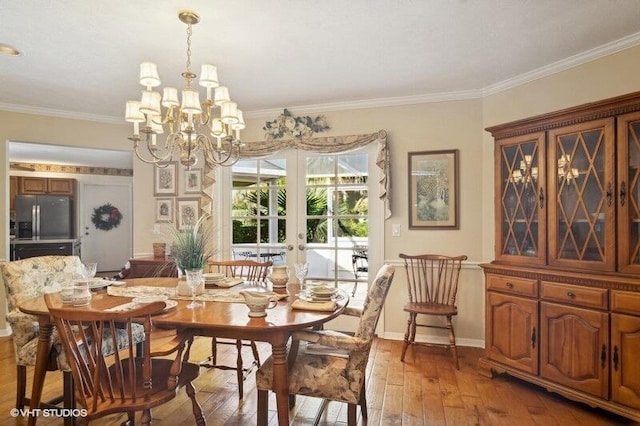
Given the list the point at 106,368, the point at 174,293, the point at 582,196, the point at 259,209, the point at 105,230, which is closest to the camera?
the point at 106,368

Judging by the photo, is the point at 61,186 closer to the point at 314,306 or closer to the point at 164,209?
the point at 164,209

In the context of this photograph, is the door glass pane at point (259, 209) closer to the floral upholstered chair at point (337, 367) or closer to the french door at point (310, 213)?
the french door at point (310, 213)

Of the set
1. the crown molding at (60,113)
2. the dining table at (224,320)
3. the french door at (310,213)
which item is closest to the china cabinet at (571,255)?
the french door at (310,213)

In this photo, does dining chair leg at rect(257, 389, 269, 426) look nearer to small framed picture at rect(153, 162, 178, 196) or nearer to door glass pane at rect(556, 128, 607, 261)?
A: door glass pane at rect(556, 128, 607, 261)

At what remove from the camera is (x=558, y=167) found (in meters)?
2.65

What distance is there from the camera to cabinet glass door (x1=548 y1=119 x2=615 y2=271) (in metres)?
2.39

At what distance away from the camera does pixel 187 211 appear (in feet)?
14.7

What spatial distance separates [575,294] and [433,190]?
5.14 ft

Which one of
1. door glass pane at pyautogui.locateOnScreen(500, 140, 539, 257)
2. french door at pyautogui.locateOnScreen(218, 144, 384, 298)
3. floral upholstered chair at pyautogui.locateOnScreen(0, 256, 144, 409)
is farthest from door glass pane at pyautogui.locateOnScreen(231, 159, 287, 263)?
door glass pane at pyautogui.locateOnScreen(500, 140, 539, 257)

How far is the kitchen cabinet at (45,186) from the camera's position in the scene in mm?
7734

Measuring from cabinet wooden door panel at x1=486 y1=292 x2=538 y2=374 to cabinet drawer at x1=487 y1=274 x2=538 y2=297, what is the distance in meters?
0.05

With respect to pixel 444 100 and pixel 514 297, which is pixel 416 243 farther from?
pixel 444 100

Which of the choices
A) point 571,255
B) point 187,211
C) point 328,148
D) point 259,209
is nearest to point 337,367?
point 571,255

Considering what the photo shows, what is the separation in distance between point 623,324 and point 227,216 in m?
3.63
